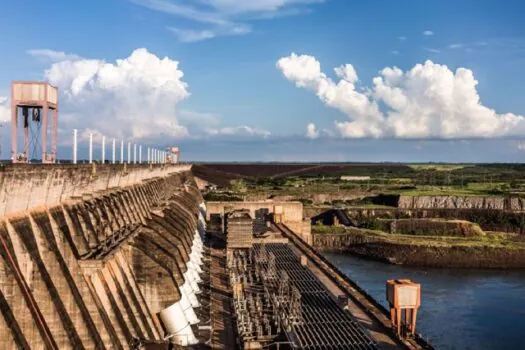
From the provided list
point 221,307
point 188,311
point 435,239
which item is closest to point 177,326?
point 188,311

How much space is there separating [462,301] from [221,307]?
29.4 metres

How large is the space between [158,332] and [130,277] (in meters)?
2.40

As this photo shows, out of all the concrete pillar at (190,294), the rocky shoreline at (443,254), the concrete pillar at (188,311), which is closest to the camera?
the concrete pillar at (188,311)

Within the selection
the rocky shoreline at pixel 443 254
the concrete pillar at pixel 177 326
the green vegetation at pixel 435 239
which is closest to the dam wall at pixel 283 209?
the green vegetation at pixel 435 239

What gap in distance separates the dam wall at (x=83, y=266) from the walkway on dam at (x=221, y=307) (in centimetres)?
112

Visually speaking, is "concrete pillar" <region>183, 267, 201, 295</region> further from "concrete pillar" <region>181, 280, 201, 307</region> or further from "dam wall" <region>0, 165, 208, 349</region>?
"concrete pillar" <region>181, 280, 201, 307</region>

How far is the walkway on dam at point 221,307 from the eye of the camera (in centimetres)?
2217

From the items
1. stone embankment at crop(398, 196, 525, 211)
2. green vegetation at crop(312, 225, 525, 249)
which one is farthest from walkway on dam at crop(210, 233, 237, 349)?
stone embankment at crop(398, 196, 525, 211)

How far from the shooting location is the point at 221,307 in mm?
26547

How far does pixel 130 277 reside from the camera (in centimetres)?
1959

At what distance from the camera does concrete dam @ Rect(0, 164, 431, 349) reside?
12.5m

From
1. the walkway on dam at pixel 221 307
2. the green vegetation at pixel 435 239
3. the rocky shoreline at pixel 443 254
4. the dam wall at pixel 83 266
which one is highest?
the dam wall at pixel 83 266

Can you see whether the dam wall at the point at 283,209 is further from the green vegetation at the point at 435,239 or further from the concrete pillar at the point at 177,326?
the concrete pillar at the point at 177,326

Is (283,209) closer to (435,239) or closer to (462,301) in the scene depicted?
(435,239)
